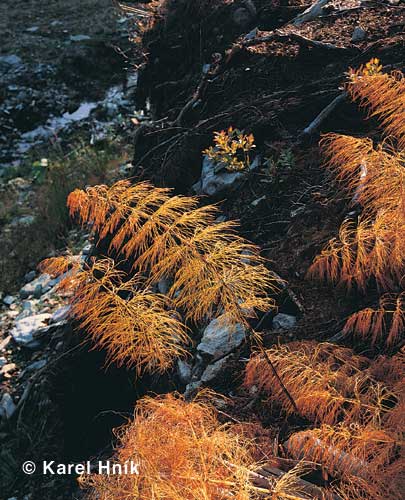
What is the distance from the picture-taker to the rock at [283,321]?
2.81 m

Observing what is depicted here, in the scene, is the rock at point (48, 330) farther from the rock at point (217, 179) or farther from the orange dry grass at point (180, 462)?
the orange dry grass at point (180, 462)

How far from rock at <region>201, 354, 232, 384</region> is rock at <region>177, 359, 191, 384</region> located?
0.15 m

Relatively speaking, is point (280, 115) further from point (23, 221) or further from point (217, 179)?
point (23, 221)

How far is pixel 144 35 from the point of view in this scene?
6.53 metres

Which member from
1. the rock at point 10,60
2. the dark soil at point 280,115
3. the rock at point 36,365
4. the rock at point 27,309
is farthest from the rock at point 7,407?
the rock at point 10,60

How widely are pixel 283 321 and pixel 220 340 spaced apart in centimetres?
33

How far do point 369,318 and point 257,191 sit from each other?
147 centimetres

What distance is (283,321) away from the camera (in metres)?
2.85

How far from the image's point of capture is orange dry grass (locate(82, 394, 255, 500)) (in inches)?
66.2

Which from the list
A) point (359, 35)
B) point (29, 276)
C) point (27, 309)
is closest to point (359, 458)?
point (359, 35)

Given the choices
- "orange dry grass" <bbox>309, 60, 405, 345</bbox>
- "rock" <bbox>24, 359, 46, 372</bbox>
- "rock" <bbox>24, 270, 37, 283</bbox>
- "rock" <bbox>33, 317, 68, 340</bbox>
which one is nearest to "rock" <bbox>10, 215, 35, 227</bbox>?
"rock" <bbox>24, 270, 37, 283</bbox>

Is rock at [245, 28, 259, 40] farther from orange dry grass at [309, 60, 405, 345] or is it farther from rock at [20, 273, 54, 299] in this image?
rock at [20, 273, 54, 299]

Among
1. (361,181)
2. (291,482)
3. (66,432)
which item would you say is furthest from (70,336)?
(291,482)

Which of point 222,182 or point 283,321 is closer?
point 283,321
